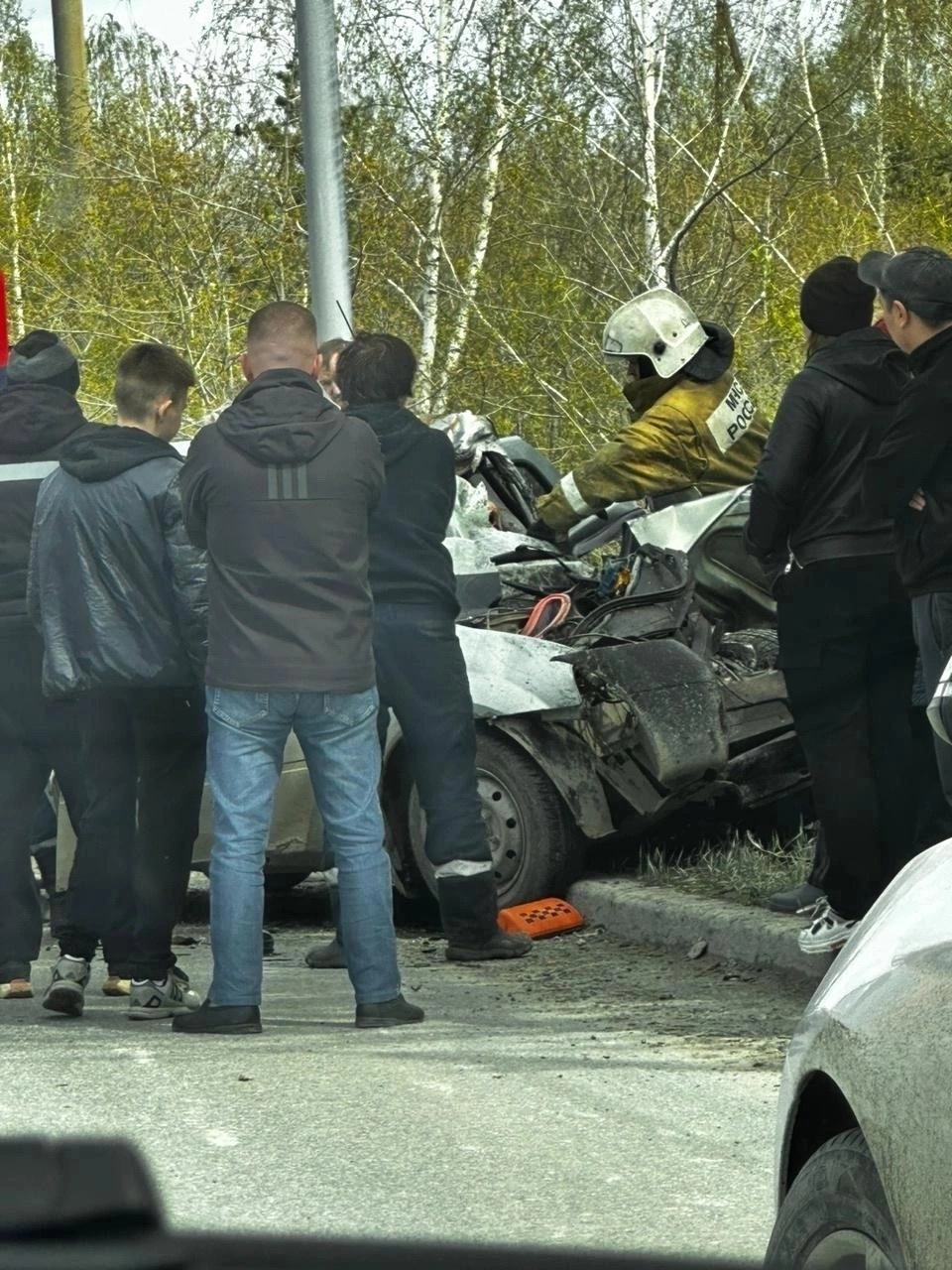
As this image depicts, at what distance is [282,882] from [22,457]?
252 centimetres

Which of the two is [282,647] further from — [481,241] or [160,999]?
[481,241]

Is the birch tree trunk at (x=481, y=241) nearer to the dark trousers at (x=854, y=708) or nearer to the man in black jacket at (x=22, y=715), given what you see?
the man in black jacket at (x=22, y=715)

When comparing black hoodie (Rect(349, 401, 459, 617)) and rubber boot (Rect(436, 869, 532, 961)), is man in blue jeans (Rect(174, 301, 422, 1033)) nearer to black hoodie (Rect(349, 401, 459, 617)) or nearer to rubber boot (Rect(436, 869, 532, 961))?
black hoodie (Rect(349, 401, 459, 617))

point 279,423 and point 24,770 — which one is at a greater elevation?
point 279,423

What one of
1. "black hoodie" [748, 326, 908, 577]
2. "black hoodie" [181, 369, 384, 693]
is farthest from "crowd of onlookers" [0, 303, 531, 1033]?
"black hoodie" [748, 326, 908, 577]

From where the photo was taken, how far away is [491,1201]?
3.94 meters

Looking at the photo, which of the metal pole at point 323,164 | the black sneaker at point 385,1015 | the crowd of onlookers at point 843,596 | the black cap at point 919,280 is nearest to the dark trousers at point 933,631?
the crowd of onlookers at point 843,596

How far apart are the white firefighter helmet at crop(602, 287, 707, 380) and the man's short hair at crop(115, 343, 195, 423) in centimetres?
216

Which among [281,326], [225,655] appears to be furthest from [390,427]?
[225,655]

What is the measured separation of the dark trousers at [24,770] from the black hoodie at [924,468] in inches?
102

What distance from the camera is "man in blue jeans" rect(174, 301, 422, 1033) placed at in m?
5.80

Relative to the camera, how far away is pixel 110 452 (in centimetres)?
616

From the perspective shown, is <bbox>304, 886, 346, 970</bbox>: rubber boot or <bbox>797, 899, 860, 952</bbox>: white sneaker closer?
<bbox>797, 899, 860, 952</bbox>: white sneaker

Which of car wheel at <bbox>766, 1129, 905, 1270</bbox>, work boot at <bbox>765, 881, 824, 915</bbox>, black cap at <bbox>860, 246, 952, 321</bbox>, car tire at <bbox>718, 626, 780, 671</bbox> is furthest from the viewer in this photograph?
car tire at <bbox>718, 626, 780, 671</bbox>
